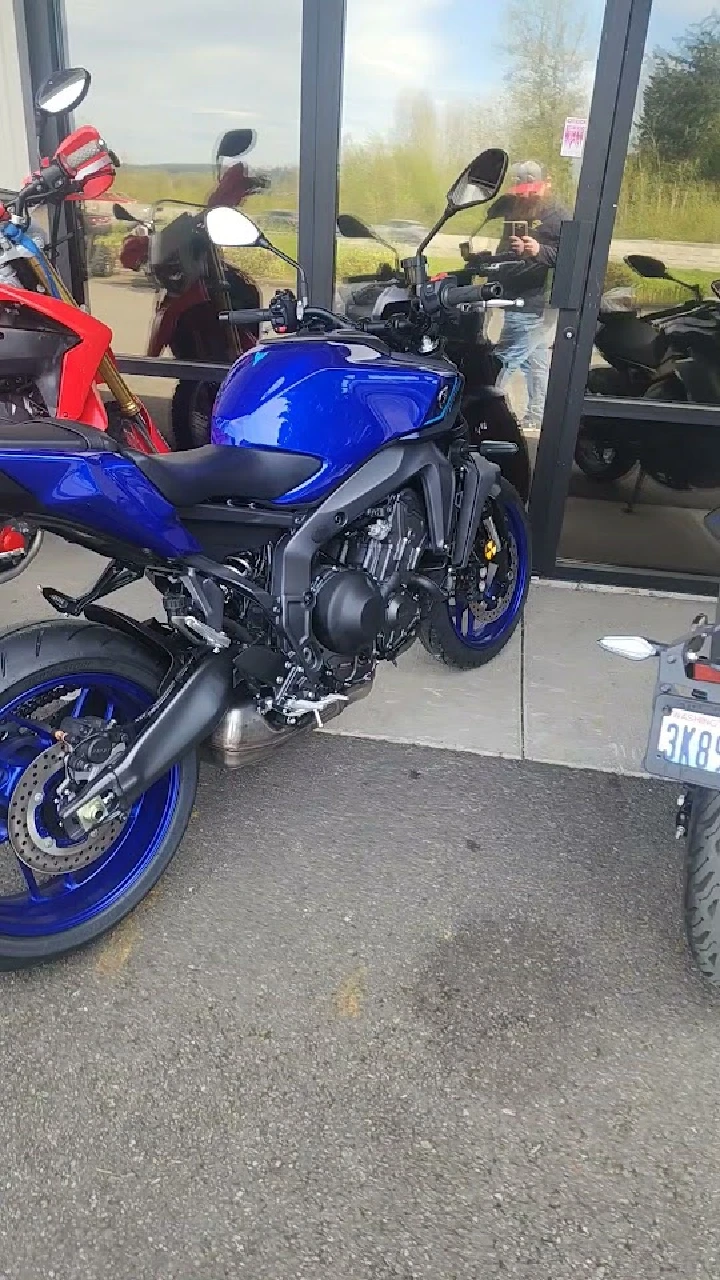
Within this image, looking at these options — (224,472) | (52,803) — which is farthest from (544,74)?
(52,803)

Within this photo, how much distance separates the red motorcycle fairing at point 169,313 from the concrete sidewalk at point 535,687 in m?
1.09

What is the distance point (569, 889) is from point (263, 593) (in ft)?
3.64

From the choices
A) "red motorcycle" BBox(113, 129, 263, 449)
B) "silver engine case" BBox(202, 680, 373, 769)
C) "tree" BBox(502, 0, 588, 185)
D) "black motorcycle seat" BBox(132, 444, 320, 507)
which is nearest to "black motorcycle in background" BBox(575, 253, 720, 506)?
"tree" BBox(502, 0, 588, 185)

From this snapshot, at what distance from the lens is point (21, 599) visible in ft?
12.7

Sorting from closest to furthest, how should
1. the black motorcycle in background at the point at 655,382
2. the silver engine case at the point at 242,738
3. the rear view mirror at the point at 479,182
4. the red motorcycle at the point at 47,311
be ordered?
the silver engine case at the point at 242,738
the rear view mirror at the point at 479,182
the red motorcycle at the point at 47,311
the black motorcycle in background at the point at 655,382

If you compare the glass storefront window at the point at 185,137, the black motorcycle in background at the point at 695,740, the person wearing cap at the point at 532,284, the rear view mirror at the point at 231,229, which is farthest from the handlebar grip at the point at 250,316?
the person wearing cap at the point at 532,284

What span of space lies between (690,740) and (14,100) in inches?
160

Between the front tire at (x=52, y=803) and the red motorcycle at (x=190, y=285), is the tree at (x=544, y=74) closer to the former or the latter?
the red motorcycle at (x=190, y=285)

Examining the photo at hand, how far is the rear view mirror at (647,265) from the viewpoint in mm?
3775

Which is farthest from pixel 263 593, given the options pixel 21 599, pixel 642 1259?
pixel 21 599

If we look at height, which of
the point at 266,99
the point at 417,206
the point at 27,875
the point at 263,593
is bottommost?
the point at 27,875

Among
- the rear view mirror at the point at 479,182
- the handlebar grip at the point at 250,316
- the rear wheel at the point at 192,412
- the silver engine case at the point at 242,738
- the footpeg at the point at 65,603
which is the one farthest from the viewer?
the rear wheel at the point at 192,412

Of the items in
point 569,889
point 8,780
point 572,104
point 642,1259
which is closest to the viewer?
point 642,1259

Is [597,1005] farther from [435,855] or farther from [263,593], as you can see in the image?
[263,593]
